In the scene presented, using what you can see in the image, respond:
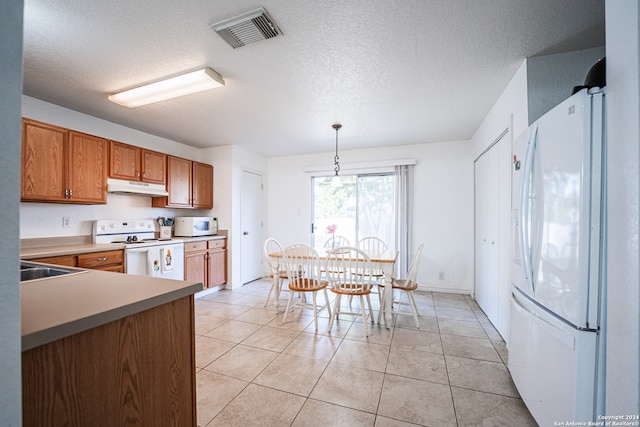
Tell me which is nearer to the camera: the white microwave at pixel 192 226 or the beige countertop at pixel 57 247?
the beige countertop at pixel 57 247

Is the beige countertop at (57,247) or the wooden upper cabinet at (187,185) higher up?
the wooden upper cabinet at (187,185)

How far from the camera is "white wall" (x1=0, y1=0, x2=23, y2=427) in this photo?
498mm

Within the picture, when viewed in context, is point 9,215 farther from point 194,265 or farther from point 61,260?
point 194,265

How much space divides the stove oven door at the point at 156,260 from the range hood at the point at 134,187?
2.46ft

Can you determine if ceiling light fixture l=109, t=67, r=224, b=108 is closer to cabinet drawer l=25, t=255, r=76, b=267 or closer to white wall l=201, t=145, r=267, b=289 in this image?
cabinet drawer l=25, t=255, r=76, b=267

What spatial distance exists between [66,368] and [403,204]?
13.9 feet

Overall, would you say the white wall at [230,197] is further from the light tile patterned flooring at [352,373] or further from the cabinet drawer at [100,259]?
the cabinet drawer at [100,259]

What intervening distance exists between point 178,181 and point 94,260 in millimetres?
1609

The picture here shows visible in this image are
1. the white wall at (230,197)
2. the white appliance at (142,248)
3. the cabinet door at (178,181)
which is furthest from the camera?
the white wall at (230,197)

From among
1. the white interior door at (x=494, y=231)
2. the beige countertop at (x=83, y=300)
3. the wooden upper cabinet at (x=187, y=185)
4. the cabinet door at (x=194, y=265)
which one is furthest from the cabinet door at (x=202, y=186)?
the white interior door at (x=494, y=231)

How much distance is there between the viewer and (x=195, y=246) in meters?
3.75

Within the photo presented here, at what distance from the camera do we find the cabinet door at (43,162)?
234 cm

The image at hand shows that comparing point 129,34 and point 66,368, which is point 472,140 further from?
point 66,368

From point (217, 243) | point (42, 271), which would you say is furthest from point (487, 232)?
point (42, 271)
